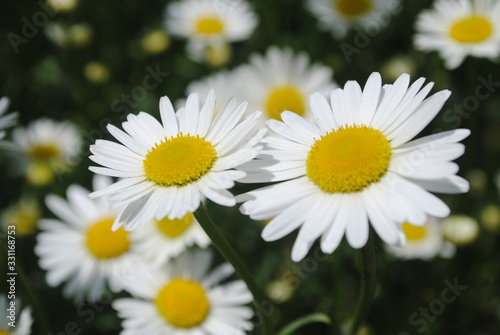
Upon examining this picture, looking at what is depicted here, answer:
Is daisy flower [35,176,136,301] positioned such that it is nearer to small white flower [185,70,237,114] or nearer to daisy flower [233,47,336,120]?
small white flower [185,70,237,114]

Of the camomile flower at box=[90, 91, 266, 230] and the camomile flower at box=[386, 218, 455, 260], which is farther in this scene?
the camomile flower at box=[386, 218, 455, 260]

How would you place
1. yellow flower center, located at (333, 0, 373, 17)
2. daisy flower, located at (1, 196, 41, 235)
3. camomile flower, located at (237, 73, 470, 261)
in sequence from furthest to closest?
yellow flower center, located at (333, 0, 373, 17)
daisy flower, located at (1, 196, 41, 235)
camomile flower, located at (237, 73, 470, 261)

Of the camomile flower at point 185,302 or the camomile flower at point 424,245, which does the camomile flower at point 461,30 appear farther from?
the camomile flower at point 185,302

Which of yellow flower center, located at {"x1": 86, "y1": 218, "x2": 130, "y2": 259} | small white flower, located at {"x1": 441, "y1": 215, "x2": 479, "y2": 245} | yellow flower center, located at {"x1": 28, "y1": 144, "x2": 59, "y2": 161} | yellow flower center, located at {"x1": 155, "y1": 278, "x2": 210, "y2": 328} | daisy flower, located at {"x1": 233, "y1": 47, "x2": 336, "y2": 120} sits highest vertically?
daisy flower, located at {"x1": 233, "y1": 47, "x2": 336, "y2": 120}

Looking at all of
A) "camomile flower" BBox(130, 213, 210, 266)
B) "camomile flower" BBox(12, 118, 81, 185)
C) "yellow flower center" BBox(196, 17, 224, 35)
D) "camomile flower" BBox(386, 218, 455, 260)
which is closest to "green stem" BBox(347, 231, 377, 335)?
"camomile flower" BBox(130, 213, 210, 266)

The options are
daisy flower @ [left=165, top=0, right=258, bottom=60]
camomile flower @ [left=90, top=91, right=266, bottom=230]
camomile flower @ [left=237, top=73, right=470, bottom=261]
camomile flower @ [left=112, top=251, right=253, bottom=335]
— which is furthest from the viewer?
daisy flower @ [left=165, top=0, right=258, bottom=60]
